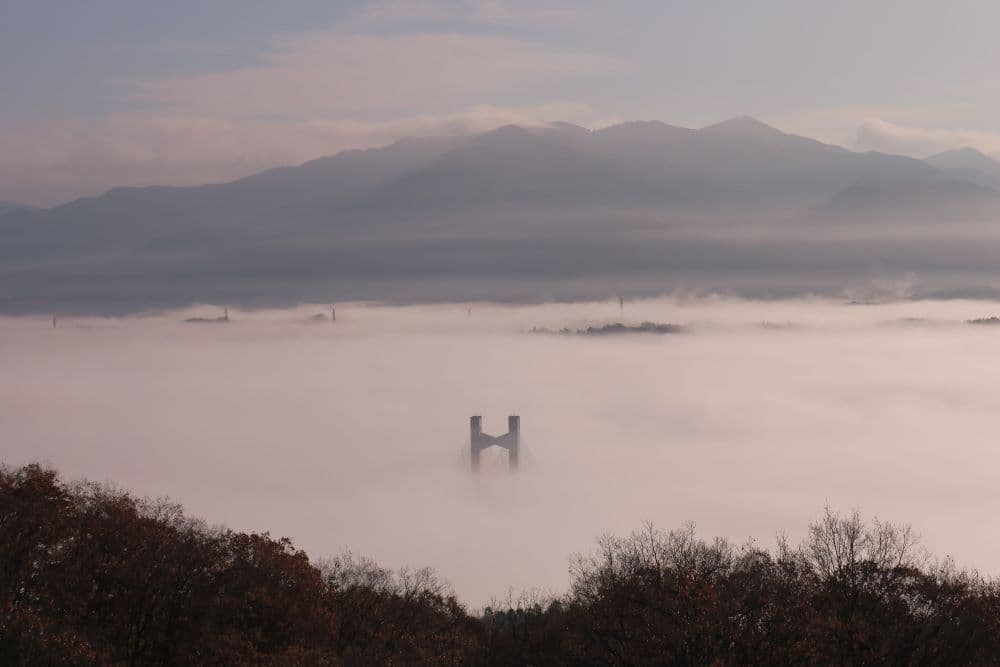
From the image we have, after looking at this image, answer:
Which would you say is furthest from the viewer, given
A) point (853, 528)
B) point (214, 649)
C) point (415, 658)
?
point (853, 528)

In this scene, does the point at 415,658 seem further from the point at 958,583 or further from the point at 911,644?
the point at 958,583

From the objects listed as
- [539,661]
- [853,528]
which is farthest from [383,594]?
[853,528]

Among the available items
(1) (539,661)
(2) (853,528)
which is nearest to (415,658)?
(1) (539,661)

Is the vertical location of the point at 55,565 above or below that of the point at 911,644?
above

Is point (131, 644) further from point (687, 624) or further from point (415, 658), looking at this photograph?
point (687, 624)

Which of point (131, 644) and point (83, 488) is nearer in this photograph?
point (131, 644)

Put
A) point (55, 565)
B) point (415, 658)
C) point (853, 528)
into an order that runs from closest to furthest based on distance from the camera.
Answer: point (55, 565)
point (415, 658)
point (853, 528)
